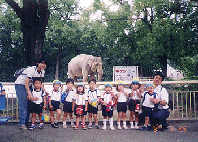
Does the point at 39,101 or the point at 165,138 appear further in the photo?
the point at 39,101

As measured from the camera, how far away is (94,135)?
5496mm

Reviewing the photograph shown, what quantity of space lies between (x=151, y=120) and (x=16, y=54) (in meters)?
27.5

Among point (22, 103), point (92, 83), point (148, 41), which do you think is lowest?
point (22, 103)

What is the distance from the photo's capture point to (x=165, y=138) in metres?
5.18

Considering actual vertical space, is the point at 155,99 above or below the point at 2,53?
below

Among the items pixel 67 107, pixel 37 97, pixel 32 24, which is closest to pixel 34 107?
pixel 37 97

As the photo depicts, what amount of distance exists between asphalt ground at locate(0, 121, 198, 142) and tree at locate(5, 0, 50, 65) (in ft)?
9.43

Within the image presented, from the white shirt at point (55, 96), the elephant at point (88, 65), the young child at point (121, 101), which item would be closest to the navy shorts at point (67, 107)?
the white shirt at point (55, 96)

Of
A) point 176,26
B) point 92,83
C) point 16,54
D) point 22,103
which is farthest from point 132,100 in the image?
point 16,54

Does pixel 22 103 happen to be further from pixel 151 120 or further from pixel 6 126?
pixel 151 120

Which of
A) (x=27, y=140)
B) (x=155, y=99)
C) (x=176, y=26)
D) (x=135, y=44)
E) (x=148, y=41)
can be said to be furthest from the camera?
(x=135, y=44)

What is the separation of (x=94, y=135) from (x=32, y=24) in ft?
15.6

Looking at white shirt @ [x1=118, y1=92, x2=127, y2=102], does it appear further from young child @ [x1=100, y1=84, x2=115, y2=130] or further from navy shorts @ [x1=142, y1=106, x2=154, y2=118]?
navy shorts @ [x1=142, y1=106, x2=154, y2=118]

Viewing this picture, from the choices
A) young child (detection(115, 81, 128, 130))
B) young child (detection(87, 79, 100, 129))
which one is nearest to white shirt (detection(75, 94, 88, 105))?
young child (detection(87, 79, 100, 129))
